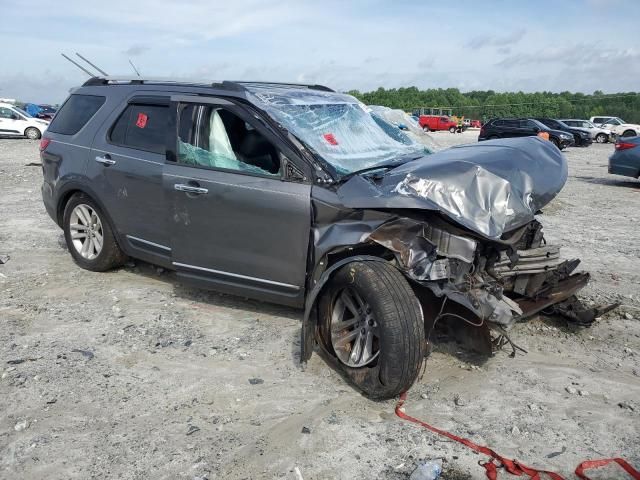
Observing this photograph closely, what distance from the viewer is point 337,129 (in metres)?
4.94

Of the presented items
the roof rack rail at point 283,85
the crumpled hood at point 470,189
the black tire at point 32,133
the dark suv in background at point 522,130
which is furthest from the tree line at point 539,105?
the crumpled hood at point 470,189

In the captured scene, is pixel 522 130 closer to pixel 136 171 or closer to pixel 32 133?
pixel 32 133

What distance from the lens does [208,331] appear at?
15.7ft

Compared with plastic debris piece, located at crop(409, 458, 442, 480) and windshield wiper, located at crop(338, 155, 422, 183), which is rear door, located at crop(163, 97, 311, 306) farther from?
Result: plastic debris piece, located at crop(409, 458, 442, 480)

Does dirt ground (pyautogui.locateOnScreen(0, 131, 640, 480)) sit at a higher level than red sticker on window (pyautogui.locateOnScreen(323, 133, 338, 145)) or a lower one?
lower

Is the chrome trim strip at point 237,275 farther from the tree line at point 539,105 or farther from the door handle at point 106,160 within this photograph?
the tree line at point 539,105

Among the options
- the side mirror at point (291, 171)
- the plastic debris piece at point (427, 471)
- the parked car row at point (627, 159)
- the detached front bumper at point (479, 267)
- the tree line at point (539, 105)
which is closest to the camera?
the plastic debris piece at point (427, 471)

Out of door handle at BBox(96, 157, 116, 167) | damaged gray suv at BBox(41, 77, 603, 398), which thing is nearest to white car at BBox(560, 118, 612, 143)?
damaged gray suv at BBox(41, 77, 603, 398)

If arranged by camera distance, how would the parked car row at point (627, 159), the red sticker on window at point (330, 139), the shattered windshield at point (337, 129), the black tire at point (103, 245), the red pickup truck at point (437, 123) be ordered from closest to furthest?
the shattered windshield at point (337, 129), the red sticker on window at point (330, 139), the black tire at point (103, 245), the parked car row at point (627, 159), the red pickup truck at point (437, 123)

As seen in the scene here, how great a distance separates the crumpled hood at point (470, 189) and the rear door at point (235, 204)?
0.50 metres

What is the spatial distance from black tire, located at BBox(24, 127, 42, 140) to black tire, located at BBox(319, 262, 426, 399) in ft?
87.5

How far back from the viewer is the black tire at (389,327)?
3471mm

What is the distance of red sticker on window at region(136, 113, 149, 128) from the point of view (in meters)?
5.37

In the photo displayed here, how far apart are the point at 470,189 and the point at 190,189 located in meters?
2.16
